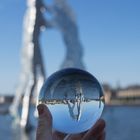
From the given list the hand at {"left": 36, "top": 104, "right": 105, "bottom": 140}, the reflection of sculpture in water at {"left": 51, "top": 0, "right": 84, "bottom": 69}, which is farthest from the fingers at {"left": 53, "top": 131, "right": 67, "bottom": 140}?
the reflection of sculpture in water at {"left": 51, "top": 0, "right": 84, "bottom": 69}

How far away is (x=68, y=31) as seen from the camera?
31.3m

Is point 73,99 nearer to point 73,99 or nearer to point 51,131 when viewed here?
point 73,99

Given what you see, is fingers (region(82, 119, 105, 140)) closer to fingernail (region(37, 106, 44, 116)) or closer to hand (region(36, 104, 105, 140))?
hand (region(36, 104, 105, 140))

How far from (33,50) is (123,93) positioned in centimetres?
7736

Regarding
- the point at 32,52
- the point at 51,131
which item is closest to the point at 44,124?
the point at 51,131

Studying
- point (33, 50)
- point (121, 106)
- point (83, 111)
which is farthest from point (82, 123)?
point (121, 106)

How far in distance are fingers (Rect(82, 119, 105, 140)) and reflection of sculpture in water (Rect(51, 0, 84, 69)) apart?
90.6 ft

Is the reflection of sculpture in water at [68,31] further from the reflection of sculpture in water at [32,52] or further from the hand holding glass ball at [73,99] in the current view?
the hand holding glass ball at [73,99]

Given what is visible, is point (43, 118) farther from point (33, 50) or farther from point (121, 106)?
point (121, 106)

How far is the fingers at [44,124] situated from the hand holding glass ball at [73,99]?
16 millimetres

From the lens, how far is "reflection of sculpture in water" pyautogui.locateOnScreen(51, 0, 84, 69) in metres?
29.6

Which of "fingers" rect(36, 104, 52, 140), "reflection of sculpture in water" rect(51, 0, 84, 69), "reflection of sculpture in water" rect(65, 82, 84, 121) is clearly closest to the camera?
"fingers" rect(36, 104, 52, 140)

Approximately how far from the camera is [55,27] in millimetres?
30312

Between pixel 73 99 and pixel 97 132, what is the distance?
0.10m
